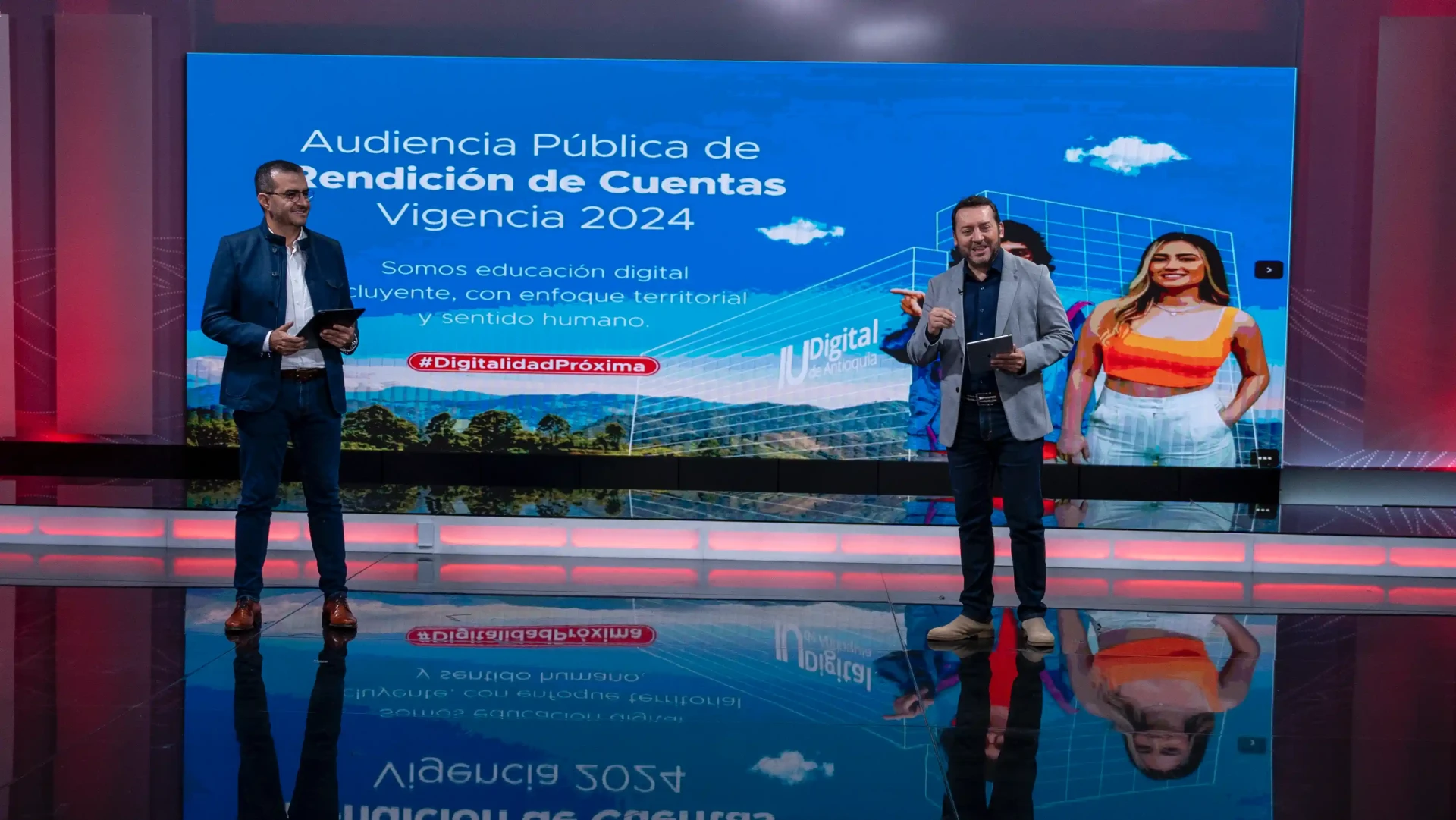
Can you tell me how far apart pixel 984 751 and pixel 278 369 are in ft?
6.77

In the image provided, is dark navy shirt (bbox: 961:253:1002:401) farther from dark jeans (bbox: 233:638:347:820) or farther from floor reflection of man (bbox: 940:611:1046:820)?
dark jeans (bbox: 233:638:347:820)

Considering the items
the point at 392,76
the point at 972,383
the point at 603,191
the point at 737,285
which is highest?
the point at 392,76

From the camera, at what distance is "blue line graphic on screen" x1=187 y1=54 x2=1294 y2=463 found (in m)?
6.18

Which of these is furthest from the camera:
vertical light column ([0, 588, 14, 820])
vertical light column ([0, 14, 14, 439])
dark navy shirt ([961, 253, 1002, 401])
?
vertical light column ([0, 14, 14, 439])

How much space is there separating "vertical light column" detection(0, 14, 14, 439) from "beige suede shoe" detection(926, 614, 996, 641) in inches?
224

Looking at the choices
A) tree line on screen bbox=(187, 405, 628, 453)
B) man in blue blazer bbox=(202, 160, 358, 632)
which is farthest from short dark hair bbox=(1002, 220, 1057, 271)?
man in blue blazer bbox=(202, 160, 358, 632)

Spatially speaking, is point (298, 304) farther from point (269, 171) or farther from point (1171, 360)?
point (1171, 360)

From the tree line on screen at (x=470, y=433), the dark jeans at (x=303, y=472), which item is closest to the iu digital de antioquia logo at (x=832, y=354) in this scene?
the tree line on screen at (x=470, y=433)

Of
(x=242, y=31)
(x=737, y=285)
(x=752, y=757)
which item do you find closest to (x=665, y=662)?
(x=752, y=757)

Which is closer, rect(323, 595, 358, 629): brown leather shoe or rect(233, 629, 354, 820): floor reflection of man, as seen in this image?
rect(233, 629, 354, 820): floor reflection of man

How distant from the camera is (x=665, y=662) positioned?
117 inches

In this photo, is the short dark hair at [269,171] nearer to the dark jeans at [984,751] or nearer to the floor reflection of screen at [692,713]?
the floor reflection of screen at [692,713]

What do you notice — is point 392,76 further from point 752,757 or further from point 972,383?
point 752,757

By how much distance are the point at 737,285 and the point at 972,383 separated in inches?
129
